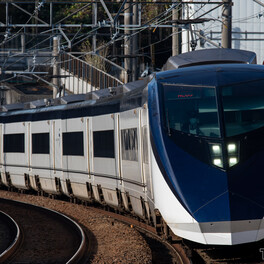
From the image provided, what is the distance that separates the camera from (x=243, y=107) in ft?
32.1

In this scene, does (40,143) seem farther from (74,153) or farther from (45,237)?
(45,237)

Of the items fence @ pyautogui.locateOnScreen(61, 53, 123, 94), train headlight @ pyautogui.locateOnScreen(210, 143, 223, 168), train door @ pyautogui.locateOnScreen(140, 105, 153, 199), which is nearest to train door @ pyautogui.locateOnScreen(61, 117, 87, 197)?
train door @ pyautogui.locateOnScreen(140, 105, 153, 199)

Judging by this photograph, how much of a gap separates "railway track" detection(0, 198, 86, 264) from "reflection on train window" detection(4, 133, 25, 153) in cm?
254

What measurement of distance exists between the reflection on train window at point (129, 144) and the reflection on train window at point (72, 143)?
3.64 meters

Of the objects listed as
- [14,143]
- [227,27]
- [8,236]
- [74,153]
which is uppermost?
[227,27]

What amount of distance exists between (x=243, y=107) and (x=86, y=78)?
89.9ft

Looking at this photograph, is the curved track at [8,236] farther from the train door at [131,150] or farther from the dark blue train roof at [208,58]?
the dark blue train roof at [208,58]

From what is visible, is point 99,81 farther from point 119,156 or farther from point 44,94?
point 119,156

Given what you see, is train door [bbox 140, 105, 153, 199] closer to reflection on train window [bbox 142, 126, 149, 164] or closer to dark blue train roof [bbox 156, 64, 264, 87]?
reflection on train window [bbox 142, 126, 149, 164]

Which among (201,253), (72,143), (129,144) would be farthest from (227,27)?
(201,253)

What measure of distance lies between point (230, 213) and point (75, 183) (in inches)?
380

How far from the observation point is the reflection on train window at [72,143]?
1700 cm

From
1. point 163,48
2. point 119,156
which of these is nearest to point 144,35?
point 163,48

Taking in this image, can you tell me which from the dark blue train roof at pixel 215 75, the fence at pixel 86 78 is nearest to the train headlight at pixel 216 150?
the dark blue train roof at pixel 215 75
